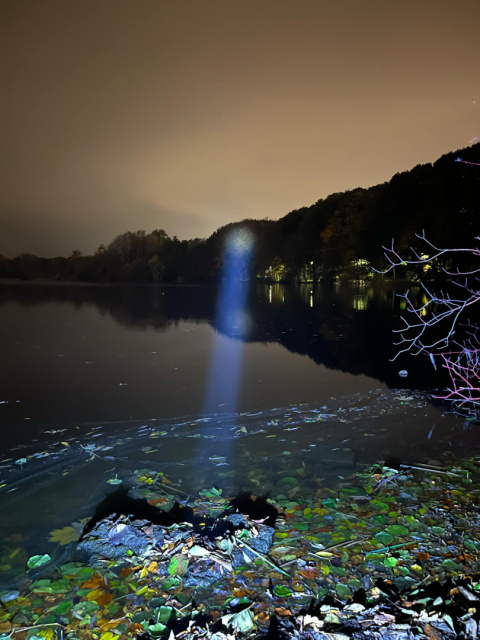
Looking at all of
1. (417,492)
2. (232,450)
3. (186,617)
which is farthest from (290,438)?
(186,617)

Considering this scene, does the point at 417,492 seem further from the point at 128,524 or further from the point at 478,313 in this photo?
the point at 478,313

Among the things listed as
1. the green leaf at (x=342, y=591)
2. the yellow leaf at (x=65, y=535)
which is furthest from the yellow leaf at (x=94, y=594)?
the green leaf at (x=342, y=591)

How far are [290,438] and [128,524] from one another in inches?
130

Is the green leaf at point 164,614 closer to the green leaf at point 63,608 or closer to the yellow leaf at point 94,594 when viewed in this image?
the yellow leaf at point 94,594

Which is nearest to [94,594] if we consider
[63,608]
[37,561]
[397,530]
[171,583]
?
[63,608]

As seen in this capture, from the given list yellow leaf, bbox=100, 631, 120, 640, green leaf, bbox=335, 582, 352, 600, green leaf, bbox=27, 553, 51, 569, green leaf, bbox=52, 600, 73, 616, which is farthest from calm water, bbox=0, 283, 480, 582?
green leaf, bbox=335, 582, 352, 600

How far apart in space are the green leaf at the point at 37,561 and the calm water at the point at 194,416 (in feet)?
0.60

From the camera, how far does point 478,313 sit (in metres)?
23.8

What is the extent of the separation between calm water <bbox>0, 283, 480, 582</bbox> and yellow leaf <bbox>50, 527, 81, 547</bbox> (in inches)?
3.8

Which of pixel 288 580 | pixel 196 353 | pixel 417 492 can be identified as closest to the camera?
pixel 288 580

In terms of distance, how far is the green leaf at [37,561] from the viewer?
12.8 ft

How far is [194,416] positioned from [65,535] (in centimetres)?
398

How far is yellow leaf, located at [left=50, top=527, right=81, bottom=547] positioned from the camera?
14.0ft

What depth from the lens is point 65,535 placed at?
437 cm
